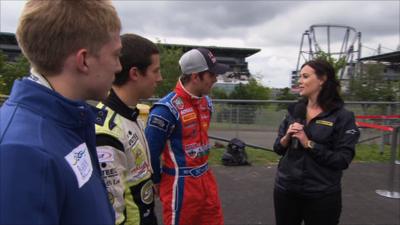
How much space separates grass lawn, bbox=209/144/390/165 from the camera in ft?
29.3

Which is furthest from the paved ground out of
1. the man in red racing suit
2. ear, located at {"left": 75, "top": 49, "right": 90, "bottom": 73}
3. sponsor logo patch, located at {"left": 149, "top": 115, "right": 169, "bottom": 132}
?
ear, located at {"left": 75, "top": 49, "right": 90, "bottom": 73}

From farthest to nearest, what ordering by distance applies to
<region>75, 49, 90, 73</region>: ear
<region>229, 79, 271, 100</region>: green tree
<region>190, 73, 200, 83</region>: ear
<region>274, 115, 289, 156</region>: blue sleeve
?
1. <region>229, 79, 271, 100</region>: green tree
2. <region>274, 115, 289, 156</region>: blue sleeve
3. <region>190, 73, 200, 83</region>: ear
4. <region>75, 49, 90, 73</region>: ear

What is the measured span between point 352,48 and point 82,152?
1725 inches

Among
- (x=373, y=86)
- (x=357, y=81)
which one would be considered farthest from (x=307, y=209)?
(x=357, y=81)

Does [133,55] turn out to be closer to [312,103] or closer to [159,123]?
[159,123]

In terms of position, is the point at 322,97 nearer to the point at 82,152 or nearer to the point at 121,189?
the point at 121,189

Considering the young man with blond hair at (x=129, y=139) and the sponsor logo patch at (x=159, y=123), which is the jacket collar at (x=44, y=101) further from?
the sponsor logo patch at (x=159, y=123)

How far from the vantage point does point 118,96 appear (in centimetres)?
245

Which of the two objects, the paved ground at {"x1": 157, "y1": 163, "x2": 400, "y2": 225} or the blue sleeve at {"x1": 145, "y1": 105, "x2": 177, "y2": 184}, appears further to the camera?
the paved ground at {"x1": 157, "y1": 163, "x2": 400, "y2": 225}

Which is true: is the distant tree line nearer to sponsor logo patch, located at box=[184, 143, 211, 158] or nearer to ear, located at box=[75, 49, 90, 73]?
sponsor logo patch, located at box=[184, 143, 211, 158]

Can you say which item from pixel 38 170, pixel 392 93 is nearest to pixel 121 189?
pixel 38 170

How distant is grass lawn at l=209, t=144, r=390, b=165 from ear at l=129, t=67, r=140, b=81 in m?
6.25

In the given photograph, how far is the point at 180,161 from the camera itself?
3.37 metres

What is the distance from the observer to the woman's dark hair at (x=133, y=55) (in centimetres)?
251
